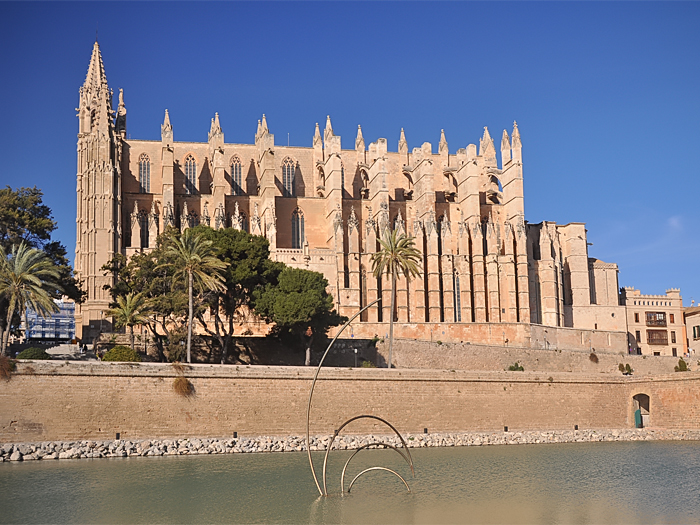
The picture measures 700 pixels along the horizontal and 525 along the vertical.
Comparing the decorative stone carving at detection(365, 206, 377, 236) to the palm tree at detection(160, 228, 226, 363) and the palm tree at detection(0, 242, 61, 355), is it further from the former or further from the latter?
the palm tree at detection(0, 242, 61, 355)

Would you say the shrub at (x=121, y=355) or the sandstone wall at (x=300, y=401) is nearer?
the sandstone wall at (x=300, y=401)

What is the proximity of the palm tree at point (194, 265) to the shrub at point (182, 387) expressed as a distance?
396cm

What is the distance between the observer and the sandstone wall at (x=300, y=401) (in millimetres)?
28312

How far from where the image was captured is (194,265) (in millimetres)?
35250

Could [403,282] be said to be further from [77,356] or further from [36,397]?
[36,397]

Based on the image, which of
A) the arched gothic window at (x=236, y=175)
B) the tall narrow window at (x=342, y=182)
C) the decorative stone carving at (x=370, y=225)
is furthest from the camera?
the arched gothic window at (x=236, y=175)

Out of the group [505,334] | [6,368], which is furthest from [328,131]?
[6,368]

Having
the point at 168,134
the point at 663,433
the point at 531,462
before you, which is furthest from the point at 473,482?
the point at 168,134

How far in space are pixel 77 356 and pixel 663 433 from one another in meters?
24.3

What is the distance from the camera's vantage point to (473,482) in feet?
79.6

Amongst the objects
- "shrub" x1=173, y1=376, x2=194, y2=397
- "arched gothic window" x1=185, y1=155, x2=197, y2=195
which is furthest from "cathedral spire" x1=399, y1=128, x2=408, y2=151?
"shrub" x1=173, y1=376, x2=194, y2=397

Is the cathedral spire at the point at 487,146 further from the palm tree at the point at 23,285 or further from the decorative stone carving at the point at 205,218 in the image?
the palm tree at the point at 23,285

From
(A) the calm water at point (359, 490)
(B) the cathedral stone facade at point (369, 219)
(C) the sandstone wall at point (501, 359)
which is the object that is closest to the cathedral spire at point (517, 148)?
(B) the cathedral stone facade at point (369, 219)

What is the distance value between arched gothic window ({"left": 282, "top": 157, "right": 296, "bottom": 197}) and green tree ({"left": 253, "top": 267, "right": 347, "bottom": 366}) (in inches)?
793
